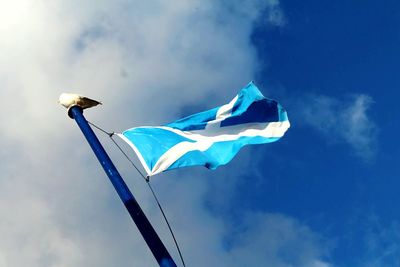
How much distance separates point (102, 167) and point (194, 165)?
267 centimetres

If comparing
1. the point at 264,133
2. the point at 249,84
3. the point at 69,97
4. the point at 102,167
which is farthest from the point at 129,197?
the point at 249,84

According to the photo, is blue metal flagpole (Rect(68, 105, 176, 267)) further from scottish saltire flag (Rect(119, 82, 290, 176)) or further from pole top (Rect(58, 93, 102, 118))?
scottish saltire flag (Rect(119, 82, 290, 176))

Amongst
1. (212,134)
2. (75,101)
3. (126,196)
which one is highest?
(75,101)

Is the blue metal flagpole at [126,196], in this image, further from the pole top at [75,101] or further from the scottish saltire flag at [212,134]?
the scottish saltire flag at [212,134]

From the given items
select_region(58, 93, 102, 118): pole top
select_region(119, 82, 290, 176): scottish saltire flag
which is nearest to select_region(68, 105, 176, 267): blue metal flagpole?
select_region(58, 93, 102, 118): pole top

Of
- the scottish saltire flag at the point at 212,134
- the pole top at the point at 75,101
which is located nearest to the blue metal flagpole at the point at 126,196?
the pole top at the point at 75,101

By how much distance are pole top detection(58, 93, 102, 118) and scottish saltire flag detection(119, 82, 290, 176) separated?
1.46m

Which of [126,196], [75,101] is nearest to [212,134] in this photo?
[75,101]

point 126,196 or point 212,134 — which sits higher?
point 212,134

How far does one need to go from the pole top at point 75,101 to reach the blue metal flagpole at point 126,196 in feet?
0.35

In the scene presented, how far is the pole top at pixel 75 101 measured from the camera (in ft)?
56.8

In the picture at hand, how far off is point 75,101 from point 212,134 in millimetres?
4653

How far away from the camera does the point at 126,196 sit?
14492 mm

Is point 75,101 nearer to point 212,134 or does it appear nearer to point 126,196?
point 126,196
